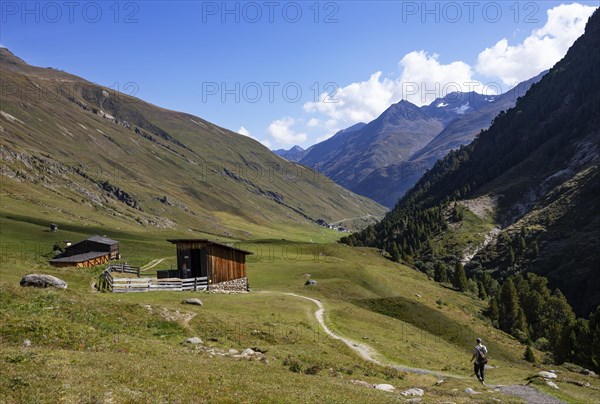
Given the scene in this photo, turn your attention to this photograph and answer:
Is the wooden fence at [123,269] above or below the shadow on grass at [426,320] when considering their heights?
above

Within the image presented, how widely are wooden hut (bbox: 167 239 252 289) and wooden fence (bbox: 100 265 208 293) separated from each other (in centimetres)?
275

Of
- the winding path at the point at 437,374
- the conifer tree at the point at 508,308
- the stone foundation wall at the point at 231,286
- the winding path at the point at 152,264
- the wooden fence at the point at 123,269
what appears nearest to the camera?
the winding path at the point at 437,374

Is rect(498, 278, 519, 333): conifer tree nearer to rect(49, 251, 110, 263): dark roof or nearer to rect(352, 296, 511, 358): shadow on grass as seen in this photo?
rect(352, 296, 511, 358): shadow on grass

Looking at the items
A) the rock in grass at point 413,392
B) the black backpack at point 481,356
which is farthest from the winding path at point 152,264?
the rock in grass at point 413,392

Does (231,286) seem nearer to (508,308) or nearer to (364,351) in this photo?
(364,351)

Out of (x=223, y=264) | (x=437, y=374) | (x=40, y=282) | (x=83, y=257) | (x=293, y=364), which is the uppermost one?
(x=83, y=257)

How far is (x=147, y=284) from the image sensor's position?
5259 cm

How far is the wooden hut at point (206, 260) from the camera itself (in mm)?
62312

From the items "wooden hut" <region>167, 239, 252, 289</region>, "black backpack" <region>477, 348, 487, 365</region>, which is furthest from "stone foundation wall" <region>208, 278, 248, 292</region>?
"black backpack" <region>477, 348, 487, 365</region>

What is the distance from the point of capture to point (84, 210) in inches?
6757

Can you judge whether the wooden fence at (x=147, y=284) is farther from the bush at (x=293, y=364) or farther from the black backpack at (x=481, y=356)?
the black backpack at (x=481, y=356)

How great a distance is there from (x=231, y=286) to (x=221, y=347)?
33600mm

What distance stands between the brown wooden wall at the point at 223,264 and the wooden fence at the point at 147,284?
8.72 ft

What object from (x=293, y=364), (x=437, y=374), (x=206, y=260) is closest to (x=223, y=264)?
(x=206, y=260)
